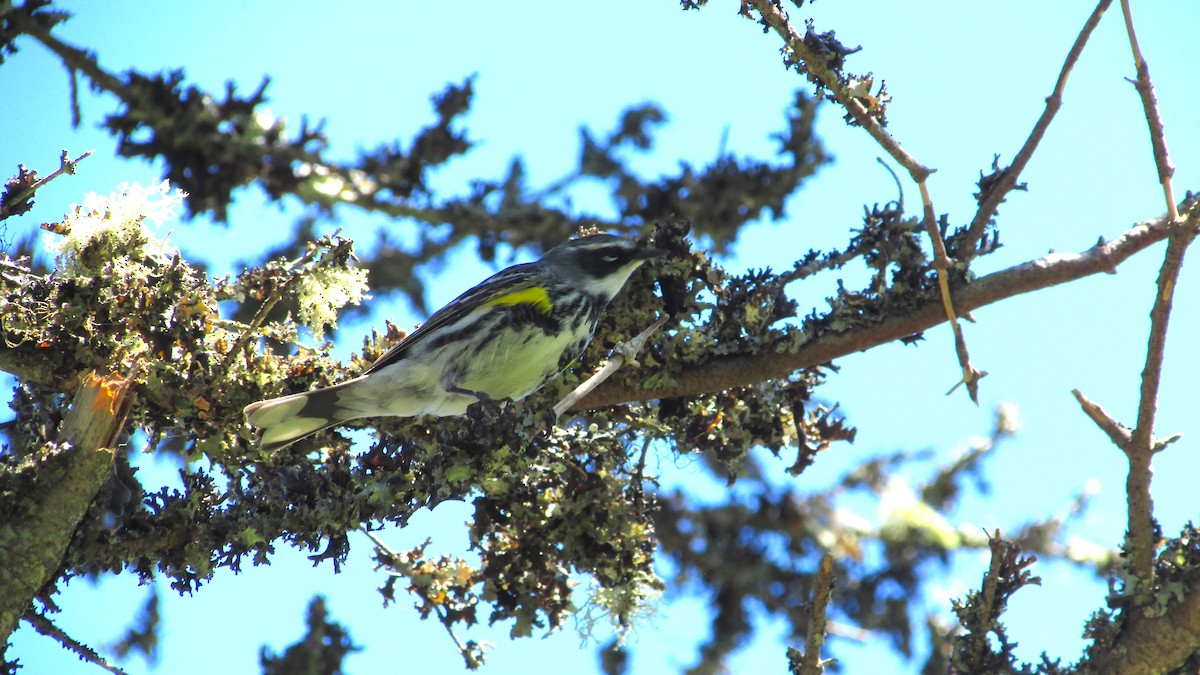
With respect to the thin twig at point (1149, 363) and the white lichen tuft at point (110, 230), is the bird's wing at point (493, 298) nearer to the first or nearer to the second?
the white lichen tuft at point (110, 230)

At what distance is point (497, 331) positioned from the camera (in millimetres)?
4641

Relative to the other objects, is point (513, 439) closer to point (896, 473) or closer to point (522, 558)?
point (522, 558)

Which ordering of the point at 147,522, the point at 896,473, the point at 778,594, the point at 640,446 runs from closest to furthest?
the point at 147,522
the point at 640,446
the point at 778,594
the point at 896,473

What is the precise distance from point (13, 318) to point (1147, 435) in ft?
12.4

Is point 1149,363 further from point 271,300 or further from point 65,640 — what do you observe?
point 65,640

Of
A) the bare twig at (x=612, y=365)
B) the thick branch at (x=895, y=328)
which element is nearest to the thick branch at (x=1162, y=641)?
the thick branch at (x=895, y=328)

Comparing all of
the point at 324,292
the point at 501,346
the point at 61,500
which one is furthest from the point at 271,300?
the point at 501,346

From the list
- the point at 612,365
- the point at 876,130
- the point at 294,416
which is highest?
the point at 876,130

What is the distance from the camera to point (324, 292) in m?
3.98

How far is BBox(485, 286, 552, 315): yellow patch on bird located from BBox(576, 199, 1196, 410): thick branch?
592 millimetres

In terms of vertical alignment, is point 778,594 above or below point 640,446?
above

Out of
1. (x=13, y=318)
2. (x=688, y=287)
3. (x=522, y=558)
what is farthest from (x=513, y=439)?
(x=13, y=318)

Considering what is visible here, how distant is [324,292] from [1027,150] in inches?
107

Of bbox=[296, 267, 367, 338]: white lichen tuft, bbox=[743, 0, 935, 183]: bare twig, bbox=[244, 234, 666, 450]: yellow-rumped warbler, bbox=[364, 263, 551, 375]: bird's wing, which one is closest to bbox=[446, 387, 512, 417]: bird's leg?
bbox=[244, 234, 666, 450]: yellow-rumped warbler
